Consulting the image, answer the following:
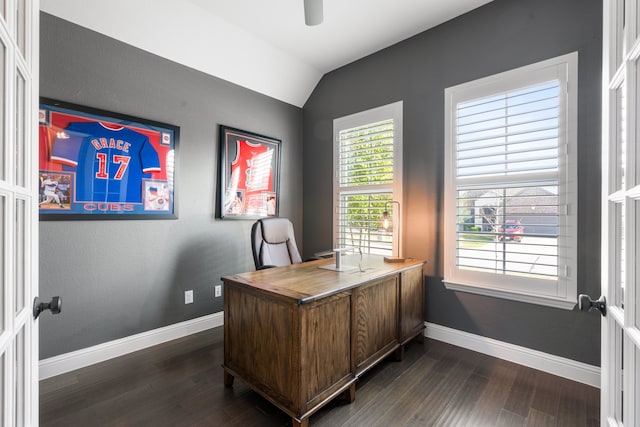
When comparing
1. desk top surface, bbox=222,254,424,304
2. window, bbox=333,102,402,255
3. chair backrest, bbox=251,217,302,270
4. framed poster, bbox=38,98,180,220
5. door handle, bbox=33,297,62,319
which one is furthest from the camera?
window, bbox=333,102,402,255

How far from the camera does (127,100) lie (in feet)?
8.20

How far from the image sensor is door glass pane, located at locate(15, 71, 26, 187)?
2.64 feet

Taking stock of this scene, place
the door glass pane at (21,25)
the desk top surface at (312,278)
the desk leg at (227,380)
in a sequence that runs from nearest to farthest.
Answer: the door glass pane at (21,25) → the desk top surface at (312,278) → the desk leg at (227,380)

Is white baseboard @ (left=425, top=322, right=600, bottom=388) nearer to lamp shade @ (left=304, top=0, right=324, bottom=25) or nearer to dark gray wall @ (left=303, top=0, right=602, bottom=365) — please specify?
dark gray wall @ (left=303, top=0, right=602, bottom=365)

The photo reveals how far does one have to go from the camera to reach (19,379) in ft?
2.73

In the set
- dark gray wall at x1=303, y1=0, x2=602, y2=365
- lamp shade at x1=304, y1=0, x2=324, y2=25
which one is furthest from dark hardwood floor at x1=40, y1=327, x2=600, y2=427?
lamp shade at x1=304, y1=0, x2=324, y2=25

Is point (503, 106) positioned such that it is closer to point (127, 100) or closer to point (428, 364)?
point (428, 364)

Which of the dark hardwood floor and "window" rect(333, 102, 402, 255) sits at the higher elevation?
"window" rect(333, 102, 402, 255)

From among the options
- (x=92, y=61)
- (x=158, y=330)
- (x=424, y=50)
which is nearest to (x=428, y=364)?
(x=158, y=330)

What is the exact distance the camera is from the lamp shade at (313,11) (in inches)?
67.4

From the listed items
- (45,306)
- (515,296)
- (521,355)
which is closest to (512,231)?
(515,296)

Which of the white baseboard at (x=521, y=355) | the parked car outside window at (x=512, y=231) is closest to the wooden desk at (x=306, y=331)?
the white baseboard at (x=521, y=355)

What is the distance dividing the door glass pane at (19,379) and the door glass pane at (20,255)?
0.09 metres

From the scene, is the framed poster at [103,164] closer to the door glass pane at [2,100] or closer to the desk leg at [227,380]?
the desk leg at [227,380]
